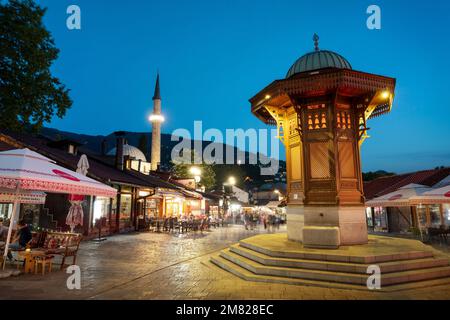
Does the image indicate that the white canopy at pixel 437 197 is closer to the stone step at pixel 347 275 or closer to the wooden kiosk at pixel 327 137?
the wooden kiosk at pixel 327 137

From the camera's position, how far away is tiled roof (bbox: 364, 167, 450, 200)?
20.8 meters

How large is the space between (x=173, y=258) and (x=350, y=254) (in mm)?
5944

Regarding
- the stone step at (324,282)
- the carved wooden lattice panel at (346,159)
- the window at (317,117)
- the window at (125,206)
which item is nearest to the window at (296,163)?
the window at (317,117)

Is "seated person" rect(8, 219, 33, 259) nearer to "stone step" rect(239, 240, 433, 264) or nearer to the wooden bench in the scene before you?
the wooden bench

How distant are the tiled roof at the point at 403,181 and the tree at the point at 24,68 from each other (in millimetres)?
26682

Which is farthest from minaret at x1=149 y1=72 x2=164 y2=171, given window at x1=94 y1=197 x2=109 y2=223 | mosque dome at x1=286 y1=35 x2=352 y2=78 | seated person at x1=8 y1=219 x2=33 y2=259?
mosque dome at x1=286 y1=35 x2=352 y2=78

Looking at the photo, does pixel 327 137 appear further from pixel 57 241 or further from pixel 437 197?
pixel 57 241

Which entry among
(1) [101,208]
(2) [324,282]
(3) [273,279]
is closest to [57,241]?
(3) [273,279]

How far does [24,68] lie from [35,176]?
1270 cm

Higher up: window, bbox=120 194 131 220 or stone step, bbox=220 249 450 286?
window, bbox=120 194 131 220

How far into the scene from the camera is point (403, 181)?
23.7 m

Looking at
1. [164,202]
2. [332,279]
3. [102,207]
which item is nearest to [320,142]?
[332,279]

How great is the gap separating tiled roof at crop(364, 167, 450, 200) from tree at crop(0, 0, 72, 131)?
26.7m

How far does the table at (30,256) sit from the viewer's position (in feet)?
23.0
